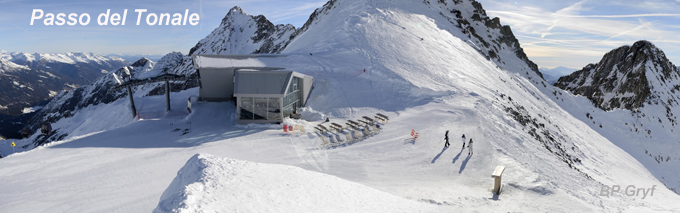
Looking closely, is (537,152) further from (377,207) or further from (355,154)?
(377,207)

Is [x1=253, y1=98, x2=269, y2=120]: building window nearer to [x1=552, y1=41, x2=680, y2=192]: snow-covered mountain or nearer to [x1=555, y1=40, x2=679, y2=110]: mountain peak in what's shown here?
[x1=552, y1=41, x2=680, y2=192]: snow-covered mountain

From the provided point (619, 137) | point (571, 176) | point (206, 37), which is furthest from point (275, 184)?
point (206, 37)

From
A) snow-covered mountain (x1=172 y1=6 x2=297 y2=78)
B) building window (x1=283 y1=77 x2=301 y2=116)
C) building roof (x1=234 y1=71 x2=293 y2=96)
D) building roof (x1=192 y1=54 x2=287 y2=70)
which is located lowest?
building window (x1=283 y1=77 x2=301 y2=116)

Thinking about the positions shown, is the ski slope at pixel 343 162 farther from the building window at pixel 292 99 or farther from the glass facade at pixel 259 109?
the building window at pixel 292 99

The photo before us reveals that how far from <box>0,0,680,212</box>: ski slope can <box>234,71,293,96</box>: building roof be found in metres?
2.58

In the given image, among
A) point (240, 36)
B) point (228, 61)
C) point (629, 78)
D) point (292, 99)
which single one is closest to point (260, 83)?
point (292, 99)

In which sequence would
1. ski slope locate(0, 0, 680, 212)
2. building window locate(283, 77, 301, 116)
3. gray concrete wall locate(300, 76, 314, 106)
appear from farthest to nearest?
1. gray concrete wall locate(300, 76, 314, 106)
2. building window locate(283, 77, 301, 116)
3. ski slope locate(0, 0, 680, 212)

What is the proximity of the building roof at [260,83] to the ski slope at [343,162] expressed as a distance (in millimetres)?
2582

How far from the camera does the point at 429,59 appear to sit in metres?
41.3

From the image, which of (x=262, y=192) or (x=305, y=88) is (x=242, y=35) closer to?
(x=305, y=88)

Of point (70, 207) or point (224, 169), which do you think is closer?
point (224, 169)

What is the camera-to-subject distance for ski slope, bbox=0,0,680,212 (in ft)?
33.2

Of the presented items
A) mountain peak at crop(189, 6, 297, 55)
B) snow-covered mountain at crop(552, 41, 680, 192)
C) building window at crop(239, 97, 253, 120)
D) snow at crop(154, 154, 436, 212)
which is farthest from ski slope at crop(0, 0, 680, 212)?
mountain peak at crop(189, 6, 297, 55)

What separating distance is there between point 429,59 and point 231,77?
23496 mm
